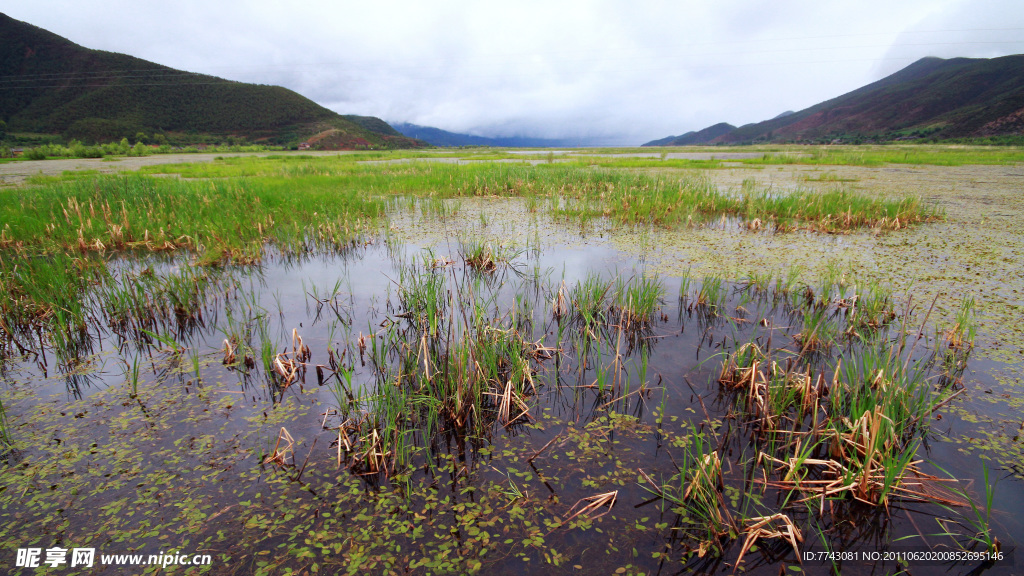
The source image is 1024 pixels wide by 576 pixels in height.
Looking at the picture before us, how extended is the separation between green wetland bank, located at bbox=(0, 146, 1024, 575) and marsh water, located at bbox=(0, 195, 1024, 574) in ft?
0.05

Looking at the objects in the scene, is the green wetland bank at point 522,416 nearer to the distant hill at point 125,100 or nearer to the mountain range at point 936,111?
the distant hill at point 125,100

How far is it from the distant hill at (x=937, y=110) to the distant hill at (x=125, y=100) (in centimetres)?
9288

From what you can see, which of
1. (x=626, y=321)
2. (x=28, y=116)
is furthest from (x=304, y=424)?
(x=28, y=116)

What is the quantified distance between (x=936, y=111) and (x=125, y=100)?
152817 millimetres

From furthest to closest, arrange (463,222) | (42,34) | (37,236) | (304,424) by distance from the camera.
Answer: (42,34) < (463,222) < (37,236) < (304,424)

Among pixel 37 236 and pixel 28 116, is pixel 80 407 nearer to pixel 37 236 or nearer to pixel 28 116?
pixel 37 236

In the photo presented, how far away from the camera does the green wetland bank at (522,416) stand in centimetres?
179

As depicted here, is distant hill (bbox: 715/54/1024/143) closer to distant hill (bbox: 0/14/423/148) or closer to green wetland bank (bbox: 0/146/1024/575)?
green wetland bank (bbox: 0/146/1024/575)

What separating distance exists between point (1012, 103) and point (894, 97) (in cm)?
5797

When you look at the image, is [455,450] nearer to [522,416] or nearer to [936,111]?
[522,416]

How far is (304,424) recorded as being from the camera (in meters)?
2.56

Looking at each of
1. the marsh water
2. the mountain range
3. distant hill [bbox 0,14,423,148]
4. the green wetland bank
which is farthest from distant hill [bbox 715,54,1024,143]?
distant hill [bbox 0,14,423,148]

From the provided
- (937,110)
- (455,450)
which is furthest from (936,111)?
(455,450)

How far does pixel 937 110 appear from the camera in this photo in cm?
8588
